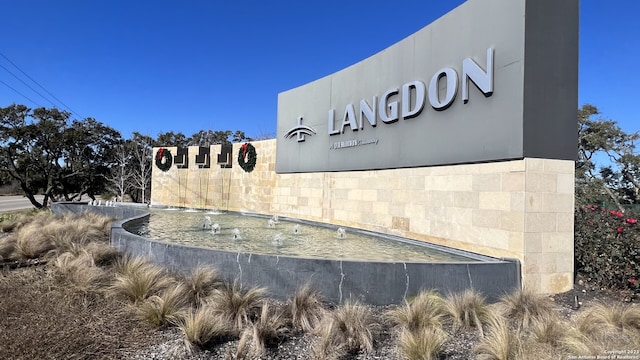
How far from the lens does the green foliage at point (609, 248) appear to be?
5398 mm

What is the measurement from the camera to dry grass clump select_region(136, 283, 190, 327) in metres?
3.94

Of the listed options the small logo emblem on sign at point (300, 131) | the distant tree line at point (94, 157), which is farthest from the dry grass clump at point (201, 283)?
the distant tree line at point (94, 157)

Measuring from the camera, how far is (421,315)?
424 cm

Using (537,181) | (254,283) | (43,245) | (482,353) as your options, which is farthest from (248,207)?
(482,353)

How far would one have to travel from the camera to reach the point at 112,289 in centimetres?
→ 452

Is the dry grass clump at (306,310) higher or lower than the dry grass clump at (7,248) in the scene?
lower

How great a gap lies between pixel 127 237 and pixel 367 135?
613 cm

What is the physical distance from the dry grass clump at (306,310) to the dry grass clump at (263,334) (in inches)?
5.3

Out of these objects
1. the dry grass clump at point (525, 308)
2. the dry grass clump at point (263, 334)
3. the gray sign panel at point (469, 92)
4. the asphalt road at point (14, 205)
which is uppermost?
the gray sign panel at point (469, 92)

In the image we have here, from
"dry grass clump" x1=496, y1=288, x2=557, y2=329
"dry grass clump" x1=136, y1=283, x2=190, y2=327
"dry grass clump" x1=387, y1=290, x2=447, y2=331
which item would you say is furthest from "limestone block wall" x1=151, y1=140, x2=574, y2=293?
"dry grass clump" x1=136, y1=283, x2=190, y2=327

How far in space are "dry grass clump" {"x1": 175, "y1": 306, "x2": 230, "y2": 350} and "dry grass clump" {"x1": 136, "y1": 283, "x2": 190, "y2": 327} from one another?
0.17 metres

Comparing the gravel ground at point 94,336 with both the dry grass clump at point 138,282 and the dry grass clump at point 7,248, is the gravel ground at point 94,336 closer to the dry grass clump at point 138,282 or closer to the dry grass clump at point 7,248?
the dry grass clump at point 138,282

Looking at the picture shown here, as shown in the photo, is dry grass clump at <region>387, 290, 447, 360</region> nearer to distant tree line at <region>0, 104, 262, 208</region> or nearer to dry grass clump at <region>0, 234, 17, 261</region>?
dry grass clump at <region>0, 234, 17, 261</region>

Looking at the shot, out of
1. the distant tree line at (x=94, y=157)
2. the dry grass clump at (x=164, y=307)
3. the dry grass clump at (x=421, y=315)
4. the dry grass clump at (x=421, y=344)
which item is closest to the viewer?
the dry grass clump at (x=421, y=344)
